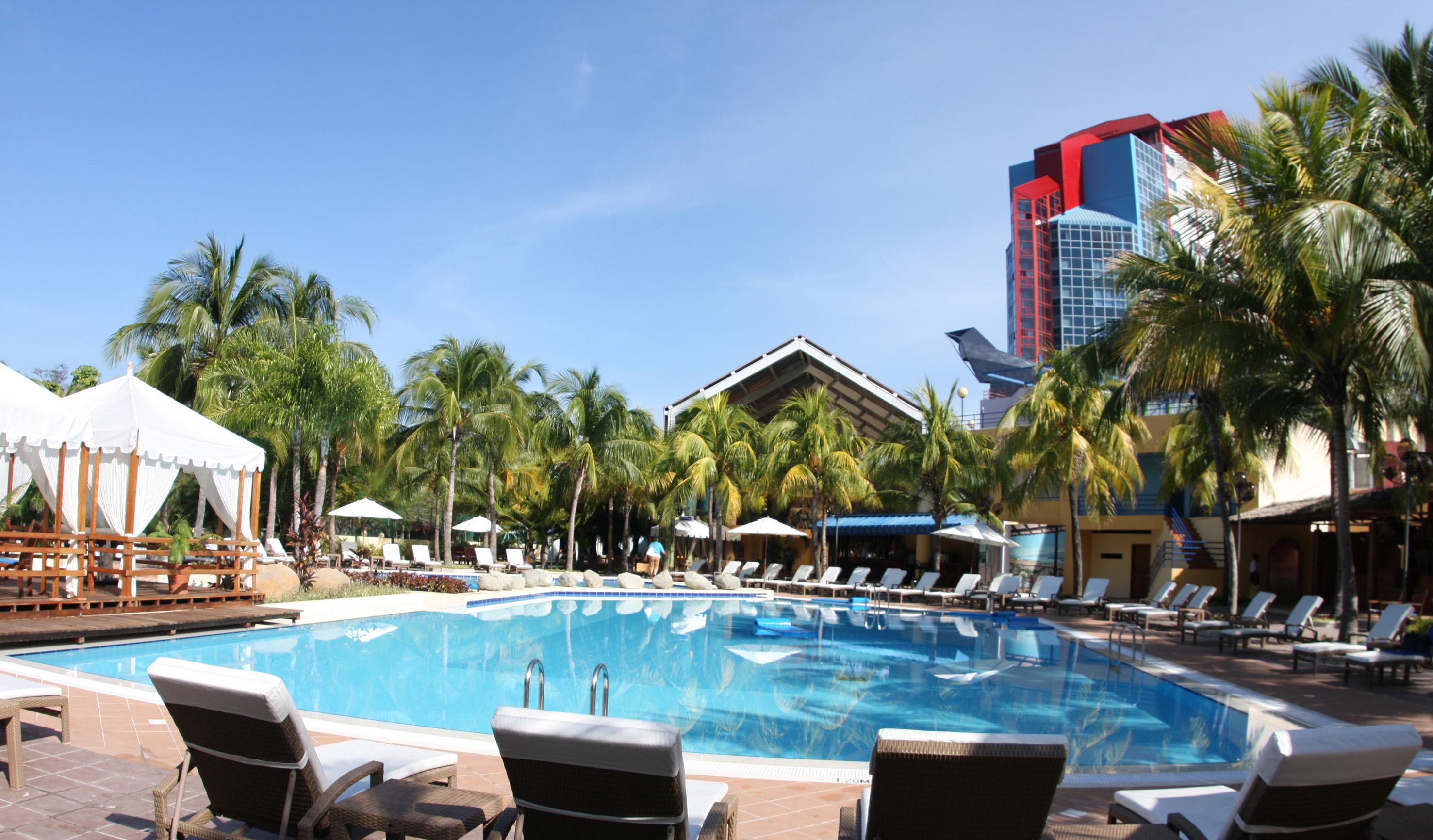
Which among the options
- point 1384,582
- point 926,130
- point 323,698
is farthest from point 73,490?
point 1384,582

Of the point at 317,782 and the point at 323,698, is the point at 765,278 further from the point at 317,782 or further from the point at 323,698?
the point at 317,782

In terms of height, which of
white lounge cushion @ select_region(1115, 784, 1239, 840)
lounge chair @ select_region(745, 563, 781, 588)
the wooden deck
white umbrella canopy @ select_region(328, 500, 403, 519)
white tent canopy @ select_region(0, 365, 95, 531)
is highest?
white tent canopy @ select_region(0, 365, 95, 531)

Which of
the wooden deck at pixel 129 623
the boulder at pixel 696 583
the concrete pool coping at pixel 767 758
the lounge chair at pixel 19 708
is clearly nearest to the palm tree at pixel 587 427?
the boulder at pixel 696 583

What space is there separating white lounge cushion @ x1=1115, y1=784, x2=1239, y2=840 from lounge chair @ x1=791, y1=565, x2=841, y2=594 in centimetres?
1979

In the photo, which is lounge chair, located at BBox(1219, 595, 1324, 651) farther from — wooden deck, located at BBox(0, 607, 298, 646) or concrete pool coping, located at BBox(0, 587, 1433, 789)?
wooden deck, located at BBox(0, 607, 298, 646)

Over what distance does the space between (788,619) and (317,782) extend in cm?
1602

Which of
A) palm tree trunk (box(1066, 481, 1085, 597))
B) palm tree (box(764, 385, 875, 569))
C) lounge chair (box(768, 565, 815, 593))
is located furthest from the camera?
palm tree (box(764, 385, 875, 569))

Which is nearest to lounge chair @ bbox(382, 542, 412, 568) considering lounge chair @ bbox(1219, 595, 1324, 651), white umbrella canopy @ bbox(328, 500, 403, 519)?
white umbrella canopy @ bbox(328, 500, 403, 519)

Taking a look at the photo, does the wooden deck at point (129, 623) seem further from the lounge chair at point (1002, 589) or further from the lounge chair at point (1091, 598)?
the lounge chair at point (1091, 598)

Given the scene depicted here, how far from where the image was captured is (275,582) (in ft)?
50.2

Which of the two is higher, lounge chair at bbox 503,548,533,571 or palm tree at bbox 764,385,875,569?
palm tree at bbox 764,385,875,569

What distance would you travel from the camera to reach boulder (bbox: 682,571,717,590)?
24109 millimetres

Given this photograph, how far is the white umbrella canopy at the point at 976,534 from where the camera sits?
21.8 m

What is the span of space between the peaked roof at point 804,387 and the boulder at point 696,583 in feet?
21.6
